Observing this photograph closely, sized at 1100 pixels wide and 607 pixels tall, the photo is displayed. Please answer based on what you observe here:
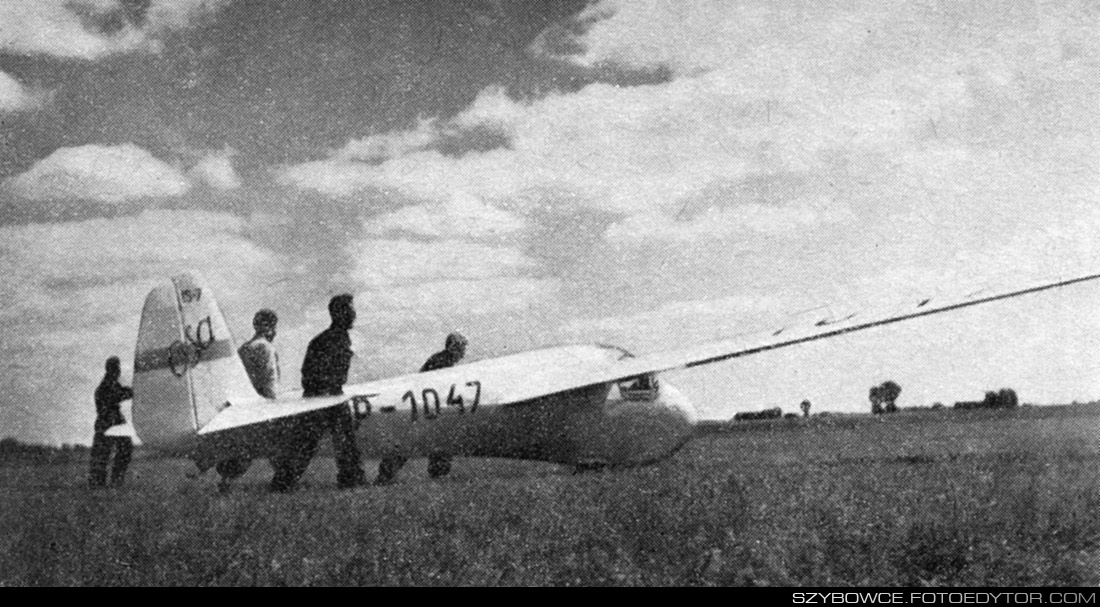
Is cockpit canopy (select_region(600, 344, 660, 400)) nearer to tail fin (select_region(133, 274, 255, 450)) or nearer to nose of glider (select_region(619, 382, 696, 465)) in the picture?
nose of glider (select_region(619, 382, 696, 465))

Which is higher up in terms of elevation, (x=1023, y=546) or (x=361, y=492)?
(x=361, y=492)

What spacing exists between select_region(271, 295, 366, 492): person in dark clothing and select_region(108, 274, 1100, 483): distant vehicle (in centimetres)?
16

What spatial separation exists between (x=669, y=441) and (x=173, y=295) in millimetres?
6317

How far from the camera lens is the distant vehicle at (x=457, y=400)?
9.24m

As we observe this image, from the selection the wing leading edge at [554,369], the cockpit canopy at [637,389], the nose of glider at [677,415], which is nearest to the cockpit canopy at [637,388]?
the cockpit canopy at [637,389]

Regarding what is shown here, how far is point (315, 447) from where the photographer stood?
31.7ft

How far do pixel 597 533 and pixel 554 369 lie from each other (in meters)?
4.85

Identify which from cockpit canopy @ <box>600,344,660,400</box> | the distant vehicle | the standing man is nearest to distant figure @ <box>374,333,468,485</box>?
the distant vehicle

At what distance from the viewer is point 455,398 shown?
10289mm

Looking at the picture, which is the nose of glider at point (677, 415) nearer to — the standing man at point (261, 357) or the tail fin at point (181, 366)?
the standing man at point (261, 357)

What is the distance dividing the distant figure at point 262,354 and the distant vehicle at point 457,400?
24cm

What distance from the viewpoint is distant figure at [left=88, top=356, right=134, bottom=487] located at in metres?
11.5
